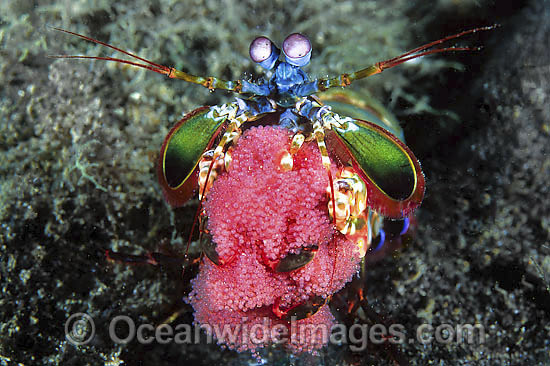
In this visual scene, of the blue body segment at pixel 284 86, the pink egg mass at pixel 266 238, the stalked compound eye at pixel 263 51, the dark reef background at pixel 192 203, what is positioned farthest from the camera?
the dark reef background at pixel 192 203

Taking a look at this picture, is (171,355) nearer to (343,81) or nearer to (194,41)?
(343,81)

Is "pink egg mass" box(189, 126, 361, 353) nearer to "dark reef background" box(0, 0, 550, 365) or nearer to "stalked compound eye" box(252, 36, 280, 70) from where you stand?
"stalked compound eye" box(252, 36, 280, 70)

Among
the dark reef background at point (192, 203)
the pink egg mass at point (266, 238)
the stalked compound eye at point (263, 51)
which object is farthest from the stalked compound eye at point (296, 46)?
the dark reef background at point (192, 203)

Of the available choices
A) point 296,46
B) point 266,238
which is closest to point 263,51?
point 296,46

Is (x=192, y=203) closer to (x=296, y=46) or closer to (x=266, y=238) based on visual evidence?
(x=266, y=238)

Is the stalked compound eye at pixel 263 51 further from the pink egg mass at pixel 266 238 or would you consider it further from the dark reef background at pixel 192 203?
the dark reef background at pixel 192 203
